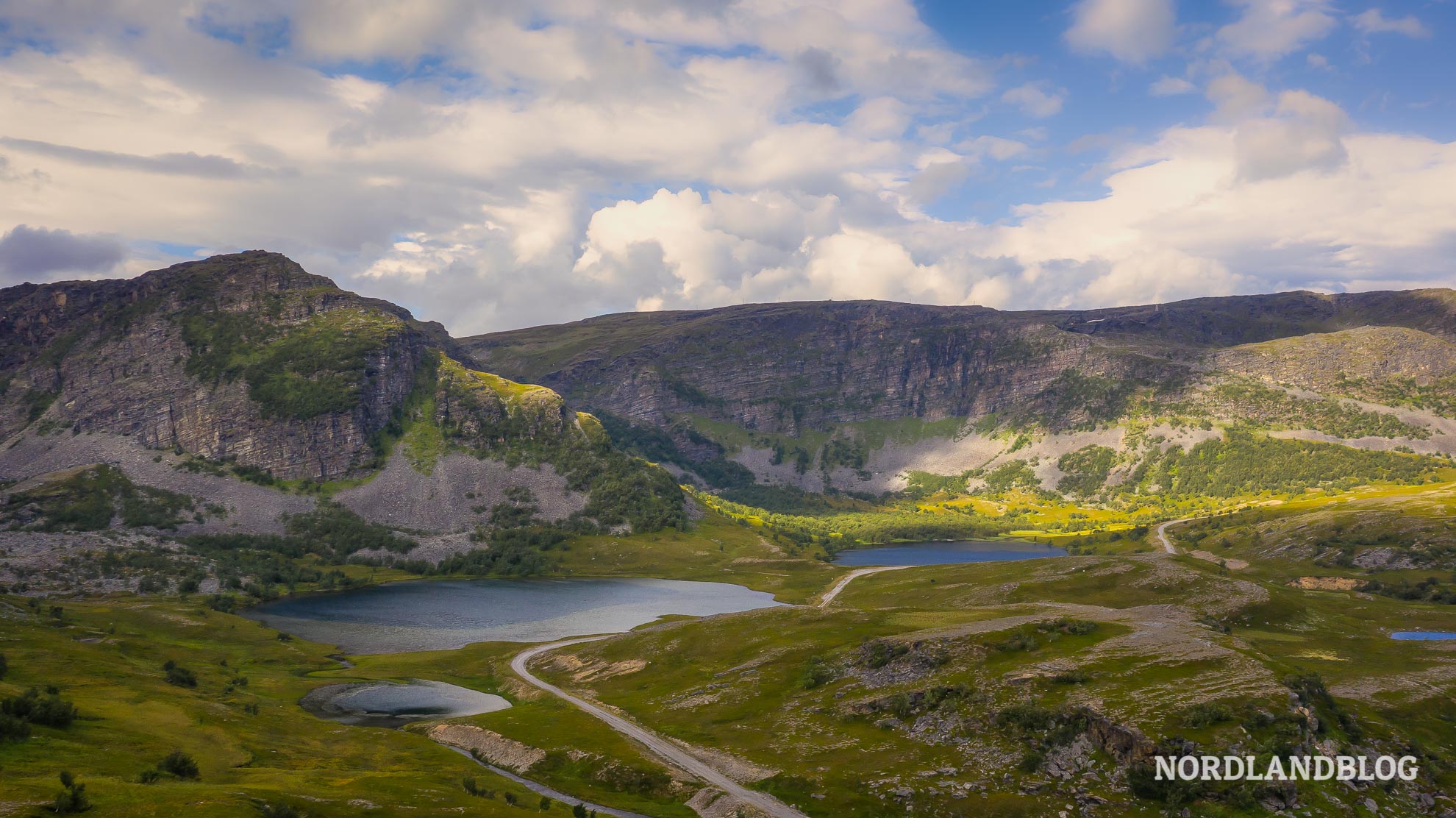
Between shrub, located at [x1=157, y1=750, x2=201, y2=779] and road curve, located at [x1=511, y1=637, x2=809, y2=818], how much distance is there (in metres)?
42.9

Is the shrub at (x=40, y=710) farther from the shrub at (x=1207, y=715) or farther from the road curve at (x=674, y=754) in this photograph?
the shrub at (x=1207, y=715)

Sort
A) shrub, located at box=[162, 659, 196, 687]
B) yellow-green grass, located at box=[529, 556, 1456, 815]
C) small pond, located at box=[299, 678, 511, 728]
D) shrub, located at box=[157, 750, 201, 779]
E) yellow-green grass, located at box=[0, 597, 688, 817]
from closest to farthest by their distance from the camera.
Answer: yellow-green grass, located at box=[0, 597, 688, 817]
shrub, located at box=[157, 750, 201, 779]
yellow-green grass, located at box=[529, 556, 1456, 815]
shrub, located at box=[162, 659, 196, 687]
small pond, located at box=[299, 678, 511, 728]

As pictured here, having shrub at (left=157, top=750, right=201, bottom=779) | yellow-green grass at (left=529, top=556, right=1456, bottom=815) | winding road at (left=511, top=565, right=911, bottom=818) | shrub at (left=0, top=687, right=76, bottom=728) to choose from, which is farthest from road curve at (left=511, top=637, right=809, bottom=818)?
shrub at (left=0, top=687, right=76, bottom=728)

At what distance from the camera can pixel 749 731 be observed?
91.2 m

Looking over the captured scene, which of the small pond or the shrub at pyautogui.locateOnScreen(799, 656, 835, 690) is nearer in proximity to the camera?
the shrub at pyautogui.locateOnScreen(799, 656, 835, 690)

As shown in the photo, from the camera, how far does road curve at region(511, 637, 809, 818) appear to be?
7188cm

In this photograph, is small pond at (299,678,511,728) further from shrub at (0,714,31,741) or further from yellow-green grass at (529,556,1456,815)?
shrub at (0,714,31,741)

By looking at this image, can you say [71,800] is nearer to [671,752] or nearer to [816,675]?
[671,752]

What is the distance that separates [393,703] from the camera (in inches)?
4749

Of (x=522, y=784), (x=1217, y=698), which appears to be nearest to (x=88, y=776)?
(x=522, y=784)

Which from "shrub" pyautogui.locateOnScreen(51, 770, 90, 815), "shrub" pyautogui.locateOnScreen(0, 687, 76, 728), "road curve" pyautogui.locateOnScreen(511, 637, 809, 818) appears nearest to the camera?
"shrub" pyautogui.locateOnScreen(51, 770, 90, 815)

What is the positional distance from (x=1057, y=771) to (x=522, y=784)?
167 ft

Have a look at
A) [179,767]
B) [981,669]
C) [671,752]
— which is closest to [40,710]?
[179,767]

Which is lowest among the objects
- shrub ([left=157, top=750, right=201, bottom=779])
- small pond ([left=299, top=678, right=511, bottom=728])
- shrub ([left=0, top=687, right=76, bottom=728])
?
small pond ([left=299, top=678, right=511, bottom=728])
